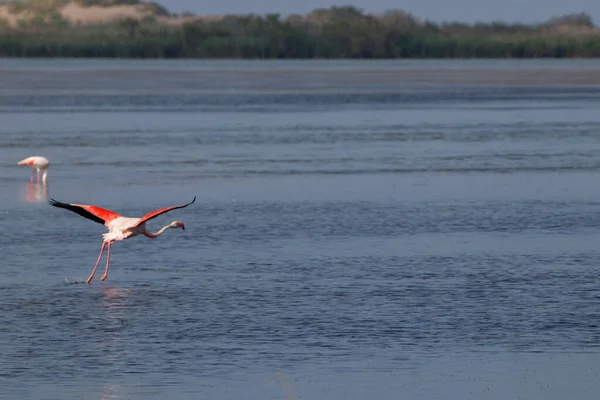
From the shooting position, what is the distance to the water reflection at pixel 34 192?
909 inches

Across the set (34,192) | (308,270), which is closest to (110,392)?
(308,270)

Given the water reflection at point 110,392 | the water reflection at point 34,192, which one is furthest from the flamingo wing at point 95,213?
the water reflection at point 34,192

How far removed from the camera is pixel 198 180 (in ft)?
83.6

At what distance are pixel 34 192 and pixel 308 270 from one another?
9.30m

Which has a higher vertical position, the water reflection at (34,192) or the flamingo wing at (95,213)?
the flamingo wing at (95,213)

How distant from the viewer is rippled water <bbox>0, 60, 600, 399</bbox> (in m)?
11.2

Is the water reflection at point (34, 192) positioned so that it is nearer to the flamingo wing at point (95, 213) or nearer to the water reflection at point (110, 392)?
the flamingo wing at point (95, 213)

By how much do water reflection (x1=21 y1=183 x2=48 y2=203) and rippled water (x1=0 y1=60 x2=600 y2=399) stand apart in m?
0.13

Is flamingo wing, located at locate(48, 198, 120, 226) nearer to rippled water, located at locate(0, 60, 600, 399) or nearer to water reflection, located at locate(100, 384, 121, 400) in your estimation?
rippled water, located at locate(0, 60, 600, 399)

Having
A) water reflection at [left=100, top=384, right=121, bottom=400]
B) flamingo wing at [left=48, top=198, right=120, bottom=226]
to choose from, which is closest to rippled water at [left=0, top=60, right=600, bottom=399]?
water reflection at [left=100, top=384, right=121, bottom=400]

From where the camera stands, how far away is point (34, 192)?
2412 cm

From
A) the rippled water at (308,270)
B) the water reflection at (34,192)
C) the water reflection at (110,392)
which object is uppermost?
the water reflection at (110,392)

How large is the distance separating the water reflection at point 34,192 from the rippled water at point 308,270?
0.13 m

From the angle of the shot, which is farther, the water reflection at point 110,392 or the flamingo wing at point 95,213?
the flamingo wing at point 95,213
